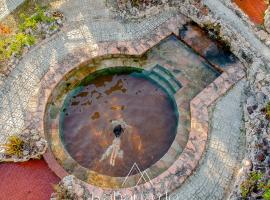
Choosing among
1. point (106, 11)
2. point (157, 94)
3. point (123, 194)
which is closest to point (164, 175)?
point (123, 194)

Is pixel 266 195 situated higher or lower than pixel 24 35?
lower

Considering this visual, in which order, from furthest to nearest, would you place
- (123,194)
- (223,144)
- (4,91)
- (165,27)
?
1. (165,27)
2. (4,91)
3. (223,144)
4. (123,194)

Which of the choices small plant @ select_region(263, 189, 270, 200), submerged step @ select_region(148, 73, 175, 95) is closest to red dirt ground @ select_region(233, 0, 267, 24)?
submerged step @ select_region(148, 73, 175, 95)

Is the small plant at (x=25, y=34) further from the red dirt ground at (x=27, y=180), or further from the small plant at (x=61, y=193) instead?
the small plant at (x=61, y=193)

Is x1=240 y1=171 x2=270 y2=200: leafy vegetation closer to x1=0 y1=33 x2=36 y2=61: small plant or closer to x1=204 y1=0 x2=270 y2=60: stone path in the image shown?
x1=204 y1=0 x2=270 y2=60: stone path

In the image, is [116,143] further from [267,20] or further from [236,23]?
[267,20]

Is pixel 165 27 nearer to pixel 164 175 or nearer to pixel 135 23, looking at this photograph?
pixel 135 23

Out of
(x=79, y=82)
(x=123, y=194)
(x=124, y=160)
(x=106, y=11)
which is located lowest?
(x=123, y=194)

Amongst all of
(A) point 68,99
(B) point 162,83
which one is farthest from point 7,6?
(B) point 162,83
